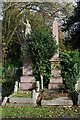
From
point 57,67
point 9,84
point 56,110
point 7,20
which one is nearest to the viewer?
point 56,110

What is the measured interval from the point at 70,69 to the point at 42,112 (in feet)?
9.65

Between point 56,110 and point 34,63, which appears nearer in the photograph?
point 56,110

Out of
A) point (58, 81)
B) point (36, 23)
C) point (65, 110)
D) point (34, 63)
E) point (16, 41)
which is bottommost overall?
point (65, 110)

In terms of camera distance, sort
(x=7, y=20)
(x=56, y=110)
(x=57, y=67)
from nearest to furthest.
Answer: (x=56, y=110), (x=57, y=67), (x=7, y=20)

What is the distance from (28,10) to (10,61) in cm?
349

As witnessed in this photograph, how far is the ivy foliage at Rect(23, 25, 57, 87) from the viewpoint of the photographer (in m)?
9.93

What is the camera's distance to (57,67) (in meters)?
9.65

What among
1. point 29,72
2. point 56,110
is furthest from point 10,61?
point 56,110

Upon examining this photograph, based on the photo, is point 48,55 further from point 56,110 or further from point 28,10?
point 28,10

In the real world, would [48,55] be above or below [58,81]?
above

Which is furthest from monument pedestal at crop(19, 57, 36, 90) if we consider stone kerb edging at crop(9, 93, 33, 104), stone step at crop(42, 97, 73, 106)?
stone step at crop(42, 97, 73, 106)

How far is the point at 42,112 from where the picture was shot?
21.5 feet

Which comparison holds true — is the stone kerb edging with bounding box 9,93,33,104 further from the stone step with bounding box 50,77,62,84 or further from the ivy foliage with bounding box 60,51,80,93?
the stone step with bounding box 50,77,62,84

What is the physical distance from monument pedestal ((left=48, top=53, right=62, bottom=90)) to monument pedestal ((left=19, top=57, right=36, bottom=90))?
0.67 metres
